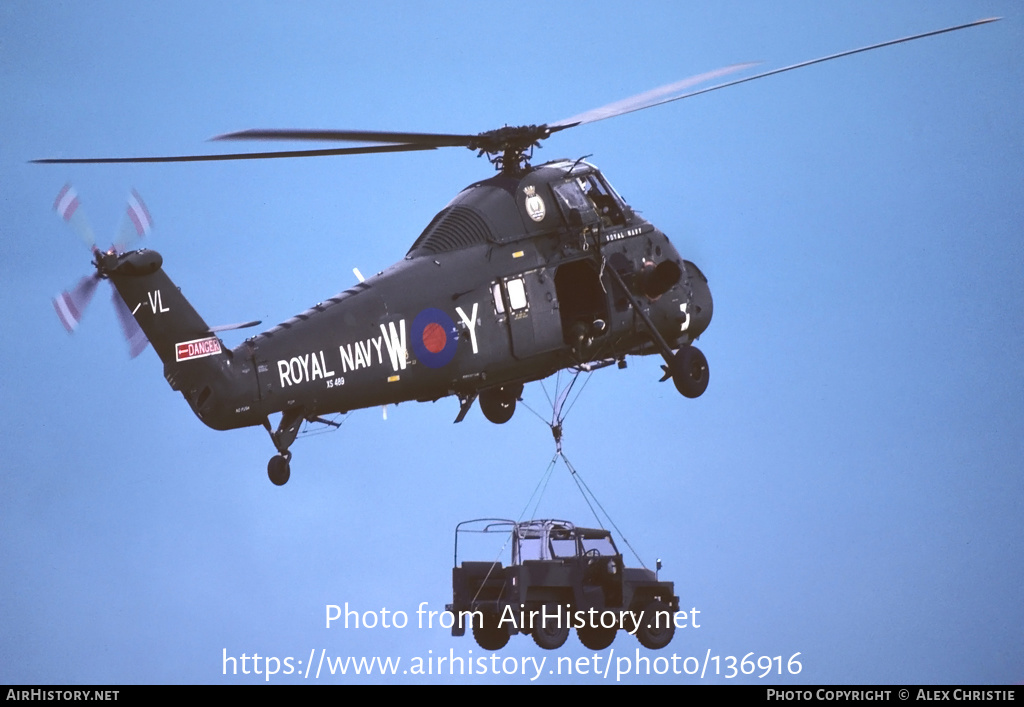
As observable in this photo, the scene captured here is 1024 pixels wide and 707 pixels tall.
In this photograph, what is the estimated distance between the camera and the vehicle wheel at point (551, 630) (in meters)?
38.0

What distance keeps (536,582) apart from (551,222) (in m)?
7.05

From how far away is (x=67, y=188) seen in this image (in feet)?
118

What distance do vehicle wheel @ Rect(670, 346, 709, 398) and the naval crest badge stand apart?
3.83m

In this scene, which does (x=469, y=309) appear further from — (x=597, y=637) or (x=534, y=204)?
(x=597, y=637)

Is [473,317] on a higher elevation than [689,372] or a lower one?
lower

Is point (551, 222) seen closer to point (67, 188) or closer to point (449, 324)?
point (449, 324)

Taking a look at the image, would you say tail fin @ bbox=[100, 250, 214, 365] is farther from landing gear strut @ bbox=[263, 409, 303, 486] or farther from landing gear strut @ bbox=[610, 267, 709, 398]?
landing gear strut @ bbox=[610, 267, 709, 398]

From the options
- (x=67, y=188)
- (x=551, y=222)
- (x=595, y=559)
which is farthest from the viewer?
(x=551, y=222)

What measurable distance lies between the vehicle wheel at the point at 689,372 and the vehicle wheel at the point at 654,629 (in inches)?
194

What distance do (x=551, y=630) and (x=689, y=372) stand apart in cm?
655

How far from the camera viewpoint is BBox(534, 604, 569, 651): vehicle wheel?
125ft

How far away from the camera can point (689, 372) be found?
1666 inches

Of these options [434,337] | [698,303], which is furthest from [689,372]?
[434,337]
